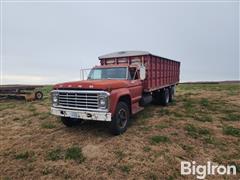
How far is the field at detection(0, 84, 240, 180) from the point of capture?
3.86 m

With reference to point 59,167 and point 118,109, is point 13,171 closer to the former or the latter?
point 59,167

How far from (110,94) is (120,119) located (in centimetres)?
108

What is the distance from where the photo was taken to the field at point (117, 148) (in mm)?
3863

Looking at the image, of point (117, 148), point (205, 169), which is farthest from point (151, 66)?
point (205, 169)

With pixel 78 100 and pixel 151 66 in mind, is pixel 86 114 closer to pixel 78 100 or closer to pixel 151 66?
pixel 78 100

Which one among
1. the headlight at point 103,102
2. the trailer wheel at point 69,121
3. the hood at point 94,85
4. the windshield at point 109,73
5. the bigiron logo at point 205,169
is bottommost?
the bigiron logo at point 205,169

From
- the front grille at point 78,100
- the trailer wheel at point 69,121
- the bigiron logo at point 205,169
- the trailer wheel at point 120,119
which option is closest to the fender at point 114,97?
the trailer wheel at point 120,119

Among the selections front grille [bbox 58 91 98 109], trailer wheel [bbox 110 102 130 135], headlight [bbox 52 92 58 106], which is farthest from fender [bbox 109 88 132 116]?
headlight [bbox 52 92 58 106]

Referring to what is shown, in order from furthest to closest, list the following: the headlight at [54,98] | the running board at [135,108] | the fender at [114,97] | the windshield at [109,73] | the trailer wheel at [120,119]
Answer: the windshield at [109,73] → the running board at [135,108] → the headlight at [54,98] → the trailer wheel at [120,119] → the fender at [114,97]

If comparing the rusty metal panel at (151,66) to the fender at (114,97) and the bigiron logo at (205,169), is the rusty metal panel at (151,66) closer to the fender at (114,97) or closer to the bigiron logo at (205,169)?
the fender at (114,97)

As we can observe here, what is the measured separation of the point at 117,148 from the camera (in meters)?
4.84

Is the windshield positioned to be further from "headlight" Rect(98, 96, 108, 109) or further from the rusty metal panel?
"headlight" Rect(98, 96, 108, 109)

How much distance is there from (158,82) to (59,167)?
6623mm

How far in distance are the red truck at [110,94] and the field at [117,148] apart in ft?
2.11
